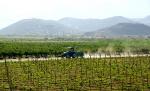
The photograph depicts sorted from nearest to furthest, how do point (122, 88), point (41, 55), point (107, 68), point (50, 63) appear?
1. point (122, 88)
2. point (107, 68)
3. point (50, 63)
4. point (41, 55)

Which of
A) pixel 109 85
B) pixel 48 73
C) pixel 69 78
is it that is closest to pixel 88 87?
pixel 109 85

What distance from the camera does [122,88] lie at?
30.0 metres

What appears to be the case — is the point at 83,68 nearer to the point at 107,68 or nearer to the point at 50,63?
the point at 107,68

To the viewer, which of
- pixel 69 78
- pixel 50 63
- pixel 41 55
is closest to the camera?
pixel 69 78

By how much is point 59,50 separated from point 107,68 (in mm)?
30101

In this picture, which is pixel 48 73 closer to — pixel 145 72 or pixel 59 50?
pixel 145 72

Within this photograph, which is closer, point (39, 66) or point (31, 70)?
point (31, 70)

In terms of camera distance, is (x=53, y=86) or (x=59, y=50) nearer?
(x=53, y=86)

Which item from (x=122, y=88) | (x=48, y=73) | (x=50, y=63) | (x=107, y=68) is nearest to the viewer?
(x=122, y=88)

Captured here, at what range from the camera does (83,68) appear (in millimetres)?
42875

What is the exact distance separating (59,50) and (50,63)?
921 inches

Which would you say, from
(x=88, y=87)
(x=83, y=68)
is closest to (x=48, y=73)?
(x=83, y=68)

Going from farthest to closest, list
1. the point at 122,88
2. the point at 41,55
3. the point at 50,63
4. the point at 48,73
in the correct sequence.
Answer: the point at 41,55 < the point at 50,63 < the point at 48,73 < the point at 122,88

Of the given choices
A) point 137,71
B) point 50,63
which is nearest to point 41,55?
point 50,63
